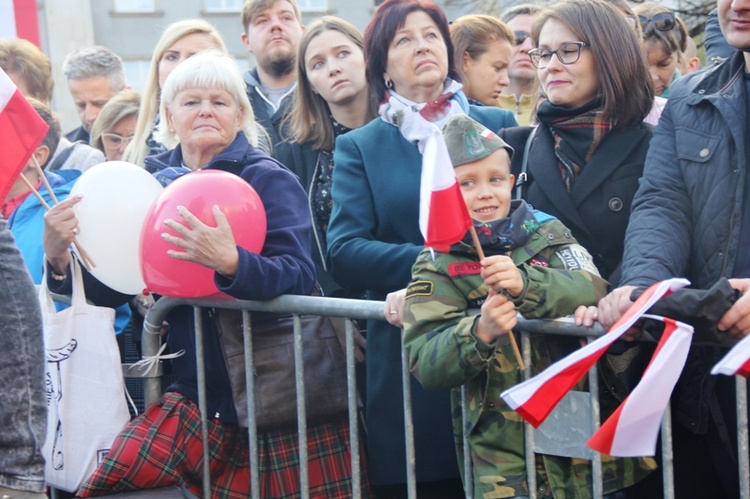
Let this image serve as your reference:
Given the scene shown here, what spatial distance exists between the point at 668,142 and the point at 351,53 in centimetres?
189

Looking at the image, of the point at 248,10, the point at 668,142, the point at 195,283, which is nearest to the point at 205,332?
the point at 195,283

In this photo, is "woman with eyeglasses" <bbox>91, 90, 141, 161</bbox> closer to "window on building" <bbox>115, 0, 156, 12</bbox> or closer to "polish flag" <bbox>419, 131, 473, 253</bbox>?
"polish flag" <bbox>419, 131, 473, 253</bbox>

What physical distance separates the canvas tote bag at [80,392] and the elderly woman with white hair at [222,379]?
0.09 metres

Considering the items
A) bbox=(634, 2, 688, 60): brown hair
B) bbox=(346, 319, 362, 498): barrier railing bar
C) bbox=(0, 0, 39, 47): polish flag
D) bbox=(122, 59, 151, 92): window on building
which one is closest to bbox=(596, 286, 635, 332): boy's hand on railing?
bbox=(346, 319, 362, 498): barrier railing bar

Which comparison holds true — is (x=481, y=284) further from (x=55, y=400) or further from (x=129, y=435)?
(x=55, y=400)

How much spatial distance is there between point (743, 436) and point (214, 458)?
188 centimetres

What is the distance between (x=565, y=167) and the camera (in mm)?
3393

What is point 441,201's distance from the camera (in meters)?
2.59

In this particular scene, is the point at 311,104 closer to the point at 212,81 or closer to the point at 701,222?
the point at 212,81

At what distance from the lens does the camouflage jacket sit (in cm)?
280

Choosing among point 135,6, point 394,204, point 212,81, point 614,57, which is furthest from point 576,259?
point 135,6

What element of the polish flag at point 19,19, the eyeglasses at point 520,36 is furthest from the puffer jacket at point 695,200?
the polish flag at point 19,19

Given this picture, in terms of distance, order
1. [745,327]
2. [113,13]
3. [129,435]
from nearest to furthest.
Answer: [745,327]
[129,435]
[113,13]

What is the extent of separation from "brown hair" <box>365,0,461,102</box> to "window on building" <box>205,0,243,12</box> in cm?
2569
